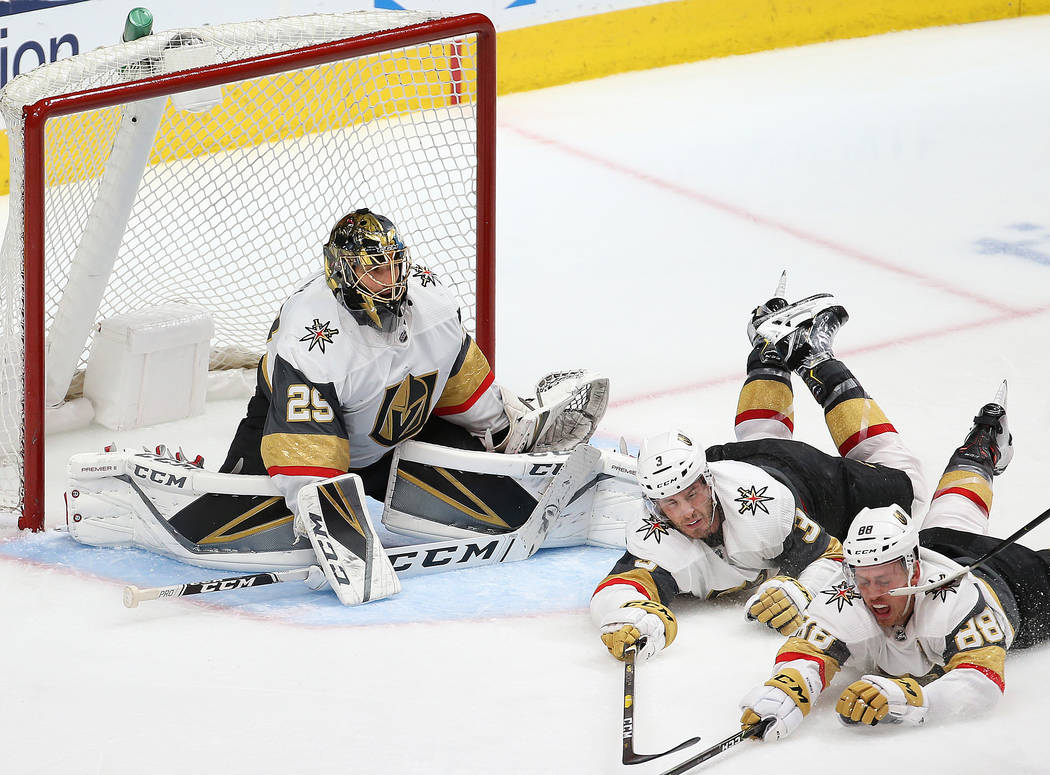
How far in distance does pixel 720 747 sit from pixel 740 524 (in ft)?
1.91

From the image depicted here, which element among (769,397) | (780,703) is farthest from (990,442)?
(780,703)

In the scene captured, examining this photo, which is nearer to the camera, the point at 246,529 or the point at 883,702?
the point at 883,702

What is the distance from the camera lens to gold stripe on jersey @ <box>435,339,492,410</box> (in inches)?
154

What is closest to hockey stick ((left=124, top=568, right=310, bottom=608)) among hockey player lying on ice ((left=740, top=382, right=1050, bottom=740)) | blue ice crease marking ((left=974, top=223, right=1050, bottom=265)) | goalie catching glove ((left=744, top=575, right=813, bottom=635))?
→ goalie catching glove ((left=744, top=575, right=813, bottom=635))

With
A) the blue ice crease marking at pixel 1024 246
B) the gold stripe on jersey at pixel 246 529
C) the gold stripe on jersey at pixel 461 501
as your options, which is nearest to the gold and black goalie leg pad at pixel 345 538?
the gold stripe on jersey at pixel 246 529

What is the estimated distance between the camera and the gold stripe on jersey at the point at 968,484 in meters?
3.67

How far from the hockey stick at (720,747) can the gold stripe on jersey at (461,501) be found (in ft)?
3.26

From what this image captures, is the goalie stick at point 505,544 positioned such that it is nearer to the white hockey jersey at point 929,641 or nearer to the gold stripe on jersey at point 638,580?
the gold stripe on jersey at point 638,580

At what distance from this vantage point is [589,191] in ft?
21.7

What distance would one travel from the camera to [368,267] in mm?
3615

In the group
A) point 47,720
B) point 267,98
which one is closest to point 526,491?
point 47,720

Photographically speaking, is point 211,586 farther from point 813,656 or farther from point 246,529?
point 813,656

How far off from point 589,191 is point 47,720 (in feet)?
12.8

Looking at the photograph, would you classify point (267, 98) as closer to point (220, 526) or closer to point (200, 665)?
point (220, 526)
